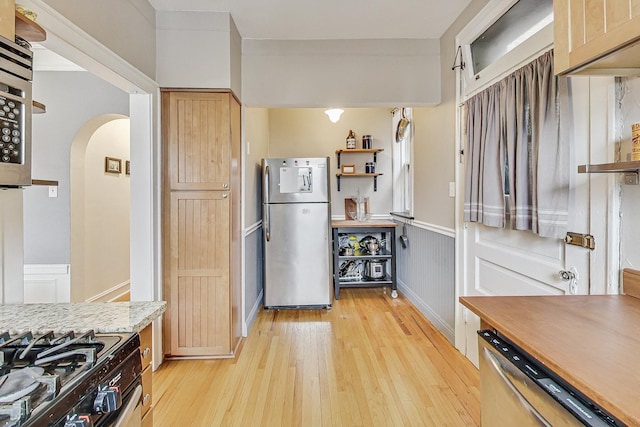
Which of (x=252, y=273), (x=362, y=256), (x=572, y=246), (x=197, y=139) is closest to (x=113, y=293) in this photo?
(x=252, y=273)

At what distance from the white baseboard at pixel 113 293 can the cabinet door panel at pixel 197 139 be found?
2.11 meters

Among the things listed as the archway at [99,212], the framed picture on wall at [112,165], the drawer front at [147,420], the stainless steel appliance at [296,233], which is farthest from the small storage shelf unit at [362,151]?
the drawer front at [147,420]

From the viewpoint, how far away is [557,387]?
2.58 ft

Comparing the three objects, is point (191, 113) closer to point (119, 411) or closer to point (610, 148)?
point (119, 411)

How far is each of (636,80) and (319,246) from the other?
8.88 ft

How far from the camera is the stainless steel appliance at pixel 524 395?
28.3 inches

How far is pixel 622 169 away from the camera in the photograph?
100 cm

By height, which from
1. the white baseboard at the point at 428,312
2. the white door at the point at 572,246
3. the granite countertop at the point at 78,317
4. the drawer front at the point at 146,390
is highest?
the white door at the point at 572,246

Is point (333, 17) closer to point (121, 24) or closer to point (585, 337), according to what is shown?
point (121, 24)

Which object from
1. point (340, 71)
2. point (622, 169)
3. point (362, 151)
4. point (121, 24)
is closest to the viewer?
point (622, 169)

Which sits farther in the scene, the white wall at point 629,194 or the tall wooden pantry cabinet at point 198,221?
the tall wooden pantry cabinet at point 198,221

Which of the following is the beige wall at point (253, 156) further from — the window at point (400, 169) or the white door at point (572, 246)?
the white door at point (572, 246)

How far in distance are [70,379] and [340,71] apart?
2.63 meters

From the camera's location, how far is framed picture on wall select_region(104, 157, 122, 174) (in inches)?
149
